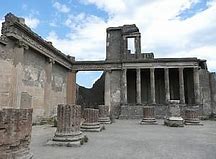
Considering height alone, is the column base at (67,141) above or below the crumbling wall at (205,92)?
below

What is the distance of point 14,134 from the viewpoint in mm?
3893

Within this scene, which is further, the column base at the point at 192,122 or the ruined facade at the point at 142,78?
the ruined facade at the point at 142,78

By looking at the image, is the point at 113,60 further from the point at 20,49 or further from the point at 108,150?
the point at 108,150

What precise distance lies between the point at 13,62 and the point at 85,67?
11.6 metres

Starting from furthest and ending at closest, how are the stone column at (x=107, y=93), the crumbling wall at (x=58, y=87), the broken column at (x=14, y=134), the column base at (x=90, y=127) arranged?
the stone column at (x=107, y=93) < the crumbling wall at (x=58, y=87) < the column base at (x=90, y=127) < the broken column at (x=14, y=134)

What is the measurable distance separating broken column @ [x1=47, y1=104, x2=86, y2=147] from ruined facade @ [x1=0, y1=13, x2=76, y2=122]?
569cm

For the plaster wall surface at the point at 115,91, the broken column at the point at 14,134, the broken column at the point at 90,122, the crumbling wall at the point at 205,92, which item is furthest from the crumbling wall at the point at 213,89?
the broken column at the point at 14,134

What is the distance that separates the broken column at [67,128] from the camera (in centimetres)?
689

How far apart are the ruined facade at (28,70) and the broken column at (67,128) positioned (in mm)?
5688

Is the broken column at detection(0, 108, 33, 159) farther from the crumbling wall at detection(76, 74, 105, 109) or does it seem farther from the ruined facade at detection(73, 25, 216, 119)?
the crumbling wall at detection(76, 74, 105, 109)

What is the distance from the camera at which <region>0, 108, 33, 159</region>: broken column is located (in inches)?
145

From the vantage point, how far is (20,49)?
13.0 m

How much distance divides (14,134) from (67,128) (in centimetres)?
342

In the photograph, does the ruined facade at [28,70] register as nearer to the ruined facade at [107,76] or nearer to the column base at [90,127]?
the ruined facade at [107,76]
